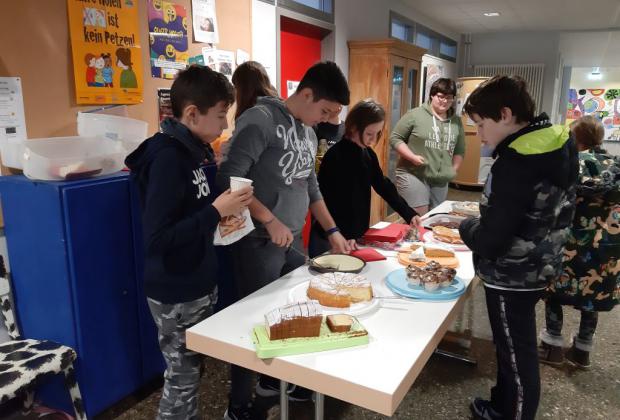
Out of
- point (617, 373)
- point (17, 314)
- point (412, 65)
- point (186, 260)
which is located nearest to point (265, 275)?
point (186, 260)

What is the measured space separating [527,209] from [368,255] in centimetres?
59

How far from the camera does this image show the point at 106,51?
220 cm

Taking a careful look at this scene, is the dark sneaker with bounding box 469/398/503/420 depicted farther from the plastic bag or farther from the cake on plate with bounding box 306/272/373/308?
the plastic bag

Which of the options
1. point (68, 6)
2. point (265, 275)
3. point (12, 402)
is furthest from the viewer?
point (68, 6)

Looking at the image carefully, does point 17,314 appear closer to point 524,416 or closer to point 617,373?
point 524,416

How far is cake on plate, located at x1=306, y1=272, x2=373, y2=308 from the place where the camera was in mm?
1253

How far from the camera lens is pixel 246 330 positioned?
1.15 meters

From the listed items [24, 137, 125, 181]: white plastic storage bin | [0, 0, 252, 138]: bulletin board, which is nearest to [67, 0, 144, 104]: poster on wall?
[0, 0, 252, 138]: bulletin board

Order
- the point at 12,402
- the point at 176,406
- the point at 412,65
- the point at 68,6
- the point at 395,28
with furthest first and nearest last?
the point at 395,28
the point at 412,65
the point at 68,6
the point at 12,402
the point at 176,406

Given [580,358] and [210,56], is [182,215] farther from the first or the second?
[580,358]

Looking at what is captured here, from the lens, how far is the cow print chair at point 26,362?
1.50 meters

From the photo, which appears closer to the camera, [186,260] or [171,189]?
[171,189]

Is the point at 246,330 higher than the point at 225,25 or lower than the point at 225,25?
lower

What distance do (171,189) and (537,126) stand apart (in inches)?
42.1
